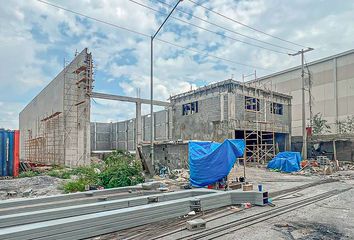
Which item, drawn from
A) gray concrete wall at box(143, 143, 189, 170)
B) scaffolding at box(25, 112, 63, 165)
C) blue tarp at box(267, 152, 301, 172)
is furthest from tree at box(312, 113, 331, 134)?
scaffolding at box(25, 112, 63, 165)

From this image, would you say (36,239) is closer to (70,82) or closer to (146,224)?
(146,224)

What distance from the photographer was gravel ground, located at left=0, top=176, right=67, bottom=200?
10.7 metres

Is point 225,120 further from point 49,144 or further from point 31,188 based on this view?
point 31,188

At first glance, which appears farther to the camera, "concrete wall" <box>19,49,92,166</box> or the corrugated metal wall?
"concrete wall" <box>19,49,92,166</box>

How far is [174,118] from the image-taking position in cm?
3097

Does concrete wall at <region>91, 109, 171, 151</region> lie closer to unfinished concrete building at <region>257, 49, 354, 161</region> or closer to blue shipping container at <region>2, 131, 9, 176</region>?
unfinished concrete building at <region>257, 49, 354, 161</region>

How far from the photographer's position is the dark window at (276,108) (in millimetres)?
29411

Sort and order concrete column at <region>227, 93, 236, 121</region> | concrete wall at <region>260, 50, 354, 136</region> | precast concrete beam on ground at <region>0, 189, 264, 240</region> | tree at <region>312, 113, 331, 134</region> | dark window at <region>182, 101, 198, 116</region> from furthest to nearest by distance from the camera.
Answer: concrete wall at <region>260, 50, 354, 136</region> → tree at <region>312, 113, 331, 134</region> → dark window at <region>182, 101, 198, 116</region> → concrete column at <region>227, 93, 236, 121</region> → precast concrete beam on ground at <region>0, 189, 264, 240</region>

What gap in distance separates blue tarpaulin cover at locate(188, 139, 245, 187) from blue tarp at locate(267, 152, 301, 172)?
33.5ft

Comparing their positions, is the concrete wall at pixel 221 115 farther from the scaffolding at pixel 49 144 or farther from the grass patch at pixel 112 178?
the grass patch at pixel 112 178

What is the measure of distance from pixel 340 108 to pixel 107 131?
35.1m

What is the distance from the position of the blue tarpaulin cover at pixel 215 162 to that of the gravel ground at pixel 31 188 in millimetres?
5663

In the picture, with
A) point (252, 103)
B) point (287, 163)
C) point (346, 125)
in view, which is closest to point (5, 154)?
point (287, 163)

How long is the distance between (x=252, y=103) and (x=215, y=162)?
55.6 feet
